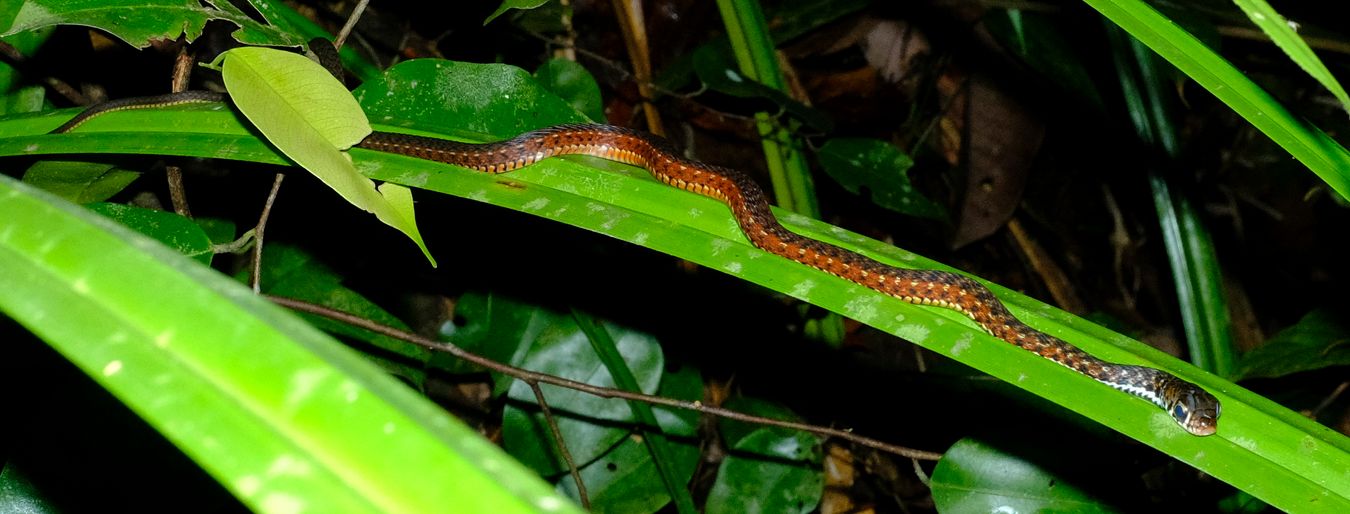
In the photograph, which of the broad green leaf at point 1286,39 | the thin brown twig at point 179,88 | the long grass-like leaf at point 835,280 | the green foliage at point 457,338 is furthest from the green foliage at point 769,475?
the broad green leaf at point 1286,39

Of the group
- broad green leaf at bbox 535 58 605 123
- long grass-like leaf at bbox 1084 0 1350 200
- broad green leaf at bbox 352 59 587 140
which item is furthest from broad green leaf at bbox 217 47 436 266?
broad green leaf at bbox 535 58 605 123

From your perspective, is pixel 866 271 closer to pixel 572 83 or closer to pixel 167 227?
pixel 572 83

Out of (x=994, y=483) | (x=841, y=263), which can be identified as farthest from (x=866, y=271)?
(x=994, y=483)

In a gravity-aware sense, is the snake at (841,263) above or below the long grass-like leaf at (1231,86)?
below

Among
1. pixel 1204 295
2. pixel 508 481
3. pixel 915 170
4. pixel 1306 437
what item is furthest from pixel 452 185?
pixel 915 170

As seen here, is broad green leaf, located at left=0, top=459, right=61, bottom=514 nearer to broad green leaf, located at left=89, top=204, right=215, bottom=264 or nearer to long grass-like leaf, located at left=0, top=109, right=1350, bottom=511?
broad green leaf, located at left=89, top=204, right=215, bottom=264

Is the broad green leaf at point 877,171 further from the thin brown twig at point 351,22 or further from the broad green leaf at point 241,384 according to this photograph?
the broad green leaf at point 241,384
